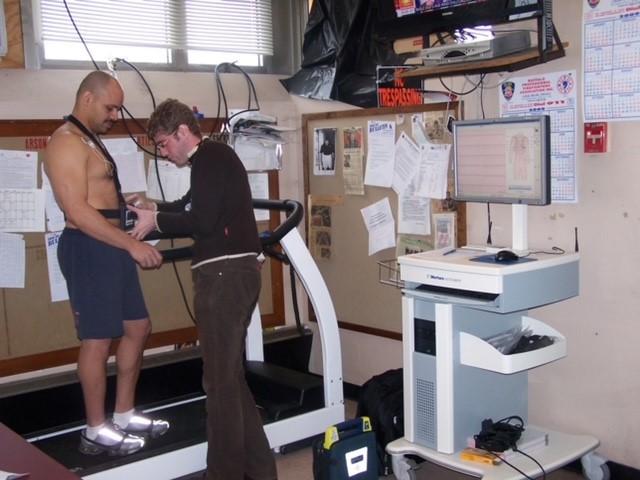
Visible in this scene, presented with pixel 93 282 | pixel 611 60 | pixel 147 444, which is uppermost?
pixel 611 60

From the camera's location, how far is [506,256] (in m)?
2.96

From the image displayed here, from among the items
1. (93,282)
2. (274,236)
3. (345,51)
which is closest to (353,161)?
(345,51)

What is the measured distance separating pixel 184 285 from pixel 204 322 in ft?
3.90

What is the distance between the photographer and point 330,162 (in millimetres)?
4273

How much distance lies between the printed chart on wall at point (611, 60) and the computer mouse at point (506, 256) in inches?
25.1

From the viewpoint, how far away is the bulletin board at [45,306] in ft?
11.6

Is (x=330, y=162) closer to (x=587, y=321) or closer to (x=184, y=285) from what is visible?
(x=184, y=285)

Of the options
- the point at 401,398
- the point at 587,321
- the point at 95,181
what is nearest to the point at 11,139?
the point at 95,181

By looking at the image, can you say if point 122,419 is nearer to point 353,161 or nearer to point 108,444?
point 108,444

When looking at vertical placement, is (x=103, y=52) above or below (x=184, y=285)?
above

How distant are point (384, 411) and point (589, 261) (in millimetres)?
1074

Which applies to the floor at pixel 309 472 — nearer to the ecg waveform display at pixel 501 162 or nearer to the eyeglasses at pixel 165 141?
the ecg waveform display at pixel 501 162

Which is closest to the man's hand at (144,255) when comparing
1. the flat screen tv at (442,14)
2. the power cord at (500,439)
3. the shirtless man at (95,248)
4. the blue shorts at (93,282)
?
the shirtless man at (95,248)

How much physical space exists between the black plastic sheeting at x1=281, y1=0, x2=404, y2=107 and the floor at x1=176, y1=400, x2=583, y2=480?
1782 mm
